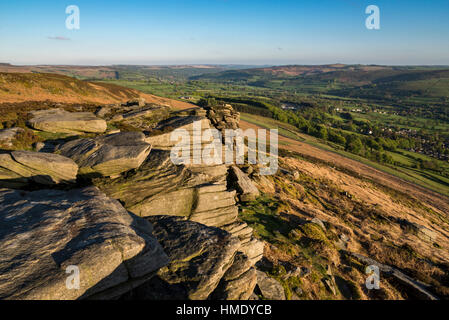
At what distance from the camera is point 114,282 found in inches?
296

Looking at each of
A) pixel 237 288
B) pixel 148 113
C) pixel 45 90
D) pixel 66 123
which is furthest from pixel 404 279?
pixel 45 90

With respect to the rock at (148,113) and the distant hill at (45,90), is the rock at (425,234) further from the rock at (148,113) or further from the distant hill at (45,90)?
the distant hill at (45,90)

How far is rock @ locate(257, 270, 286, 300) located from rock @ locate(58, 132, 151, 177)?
1156cm

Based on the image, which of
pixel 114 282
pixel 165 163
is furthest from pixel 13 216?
pixel 165 163

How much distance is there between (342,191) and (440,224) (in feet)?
62.3

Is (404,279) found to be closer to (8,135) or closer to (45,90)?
(8,135)

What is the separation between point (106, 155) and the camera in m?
15.1

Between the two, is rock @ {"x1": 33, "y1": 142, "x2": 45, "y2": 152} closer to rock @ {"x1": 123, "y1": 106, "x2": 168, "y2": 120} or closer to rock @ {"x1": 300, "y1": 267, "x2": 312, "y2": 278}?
rock @ {"x1": 123, "y1": 106, "x2": 168, "y2": 120}

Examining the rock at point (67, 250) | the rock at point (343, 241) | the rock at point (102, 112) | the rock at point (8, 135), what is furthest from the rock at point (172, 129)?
the rock at point (343, 241)

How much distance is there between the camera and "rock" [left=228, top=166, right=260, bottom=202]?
73.4 ft

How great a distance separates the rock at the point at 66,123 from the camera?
20.4 metres

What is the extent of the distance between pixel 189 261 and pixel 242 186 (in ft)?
45.1

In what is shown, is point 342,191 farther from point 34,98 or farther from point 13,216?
point 34,98

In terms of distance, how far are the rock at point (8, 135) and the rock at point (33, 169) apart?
4.97 meters
